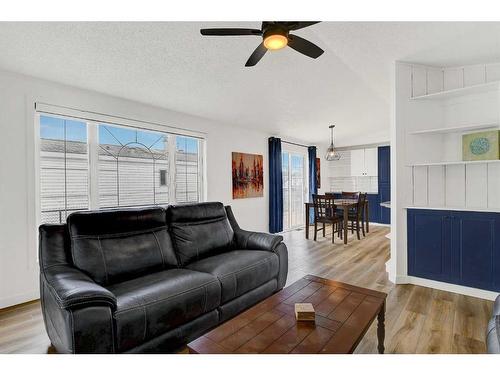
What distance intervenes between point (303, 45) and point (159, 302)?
79.1 inches

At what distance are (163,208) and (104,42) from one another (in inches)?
61.1

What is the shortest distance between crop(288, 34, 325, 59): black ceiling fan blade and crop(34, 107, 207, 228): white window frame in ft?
8.24

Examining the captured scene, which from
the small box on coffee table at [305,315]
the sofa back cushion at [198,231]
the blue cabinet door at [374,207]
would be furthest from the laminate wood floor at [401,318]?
the blue cabinet door at [374,207]

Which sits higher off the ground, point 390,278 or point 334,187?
point 334,187

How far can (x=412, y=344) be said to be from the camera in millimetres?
1880

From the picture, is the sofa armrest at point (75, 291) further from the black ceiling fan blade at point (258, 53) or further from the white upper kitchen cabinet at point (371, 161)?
the white upper kitchen cabinet at point (371, 161)

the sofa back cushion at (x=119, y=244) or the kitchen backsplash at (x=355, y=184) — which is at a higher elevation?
the kitchen backsplash at (x=355, y=184)

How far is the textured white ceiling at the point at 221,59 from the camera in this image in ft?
7.68

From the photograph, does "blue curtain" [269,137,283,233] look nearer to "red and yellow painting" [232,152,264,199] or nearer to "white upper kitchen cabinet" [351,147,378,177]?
"red and yellow painting" [232,152,264,199]

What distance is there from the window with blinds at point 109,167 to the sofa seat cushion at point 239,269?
1.75 m

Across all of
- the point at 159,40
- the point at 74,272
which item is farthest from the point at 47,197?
the point at 159,40

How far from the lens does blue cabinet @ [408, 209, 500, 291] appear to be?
2.62 metres

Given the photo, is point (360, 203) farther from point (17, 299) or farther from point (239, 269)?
point (17, 299)

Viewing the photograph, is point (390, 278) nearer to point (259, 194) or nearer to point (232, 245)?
point (232, 245)
